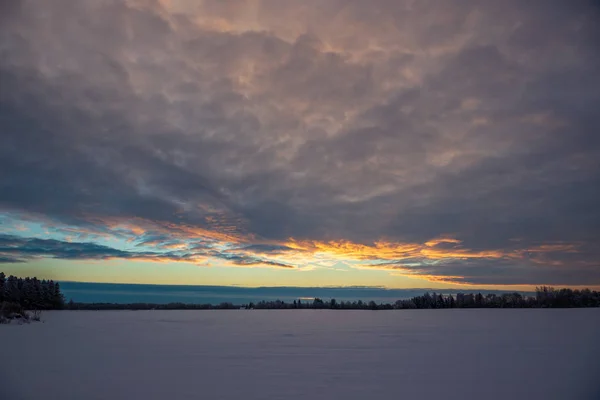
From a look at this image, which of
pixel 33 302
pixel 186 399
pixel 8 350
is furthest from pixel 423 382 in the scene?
pixel 33 302

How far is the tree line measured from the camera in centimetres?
8906

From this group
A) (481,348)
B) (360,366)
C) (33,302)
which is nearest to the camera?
(360,366)

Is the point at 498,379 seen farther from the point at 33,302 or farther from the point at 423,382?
the point at 33,302

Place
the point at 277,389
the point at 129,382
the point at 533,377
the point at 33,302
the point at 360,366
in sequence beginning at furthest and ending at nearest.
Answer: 1. the point at 33,302
2. the point at 360,366
3. the point at 533,377
4. the point at 129,382
5. the point at 277,389

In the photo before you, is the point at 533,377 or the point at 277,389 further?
the point at 533,377

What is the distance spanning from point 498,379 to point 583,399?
125 inches

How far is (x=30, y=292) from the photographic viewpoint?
327ft

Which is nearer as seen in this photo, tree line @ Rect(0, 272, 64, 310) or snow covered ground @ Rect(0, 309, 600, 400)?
snow covered ground @ Rect(0, 309, 600, 400)

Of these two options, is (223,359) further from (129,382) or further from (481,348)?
(481,348)

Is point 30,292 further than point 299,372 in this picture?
Yes

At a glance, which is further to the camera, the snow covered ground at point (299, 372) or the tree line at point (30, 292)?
the tree line at point (30, 292)

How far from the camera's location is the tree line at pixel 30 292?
8906 centimetres

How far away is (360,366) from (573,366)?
9.30 meters

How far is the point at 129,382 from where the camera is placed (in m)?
14.6
